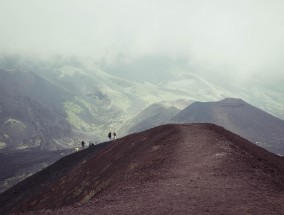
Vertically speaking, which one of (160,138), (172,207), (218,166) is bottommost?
(172,207)

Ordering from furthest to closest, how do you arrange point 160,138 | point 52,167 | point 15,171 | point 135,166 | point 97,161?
1. point 15,171
2. point 52,167
3. point 97,161
4. point 160,138
5. point 135,166

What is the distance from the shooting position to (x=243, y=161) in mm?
26703

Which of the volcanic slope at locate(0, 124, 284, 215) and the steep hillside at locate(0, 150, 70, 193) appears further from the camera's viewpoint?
the steep hillside at locate(0, 150, 70, 193)

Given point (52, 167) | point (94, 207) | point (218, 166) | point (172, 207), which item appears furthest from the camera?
point (52, 167)

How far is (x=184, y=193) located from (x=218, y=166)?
588 cm

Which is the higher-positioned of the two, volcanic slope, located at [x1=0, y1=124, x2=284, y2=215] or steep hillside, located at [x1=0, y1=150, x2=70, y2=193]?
steep hillside, located at [x1=0, y1=150, x2=70, y2=193]

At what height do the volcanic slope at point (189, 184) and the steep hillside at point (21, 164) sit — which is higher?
the steep hillside at point (21, 164)

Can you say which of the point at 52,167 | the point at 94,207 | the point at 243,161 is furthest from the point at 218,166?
the point at 52,167

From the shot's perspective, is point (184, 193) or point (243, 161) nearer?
point (184, 193)

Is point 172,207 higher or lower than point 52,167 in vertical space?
lower

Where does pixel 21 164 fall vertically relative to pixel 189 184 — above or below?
above

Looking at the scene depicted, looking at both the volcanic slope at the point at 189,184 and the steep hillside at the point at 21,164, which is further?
the steep hillside at the point at 21,164

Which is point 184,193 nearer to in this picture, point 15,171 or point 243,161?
point 243,161

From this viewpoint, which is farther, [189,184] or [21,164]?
[21,164]
